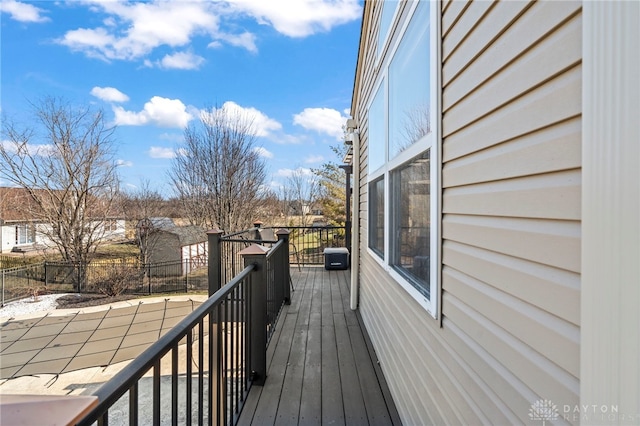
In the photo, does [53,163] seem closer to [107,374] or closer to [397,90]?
[107,374]

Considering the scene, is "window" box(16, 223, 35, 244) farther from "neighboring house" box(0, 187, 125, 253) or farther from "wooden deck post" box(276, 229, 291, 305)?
"wooden deck post" box(276, 229, 291, 305)

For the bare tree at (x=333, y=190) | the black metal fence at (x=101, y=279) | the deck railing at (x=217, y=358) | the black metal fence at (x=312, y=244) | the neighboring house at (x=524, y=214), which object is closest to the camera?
the neighboring house at (x=524, y=214)

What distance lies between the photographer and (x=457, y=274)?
1298mm

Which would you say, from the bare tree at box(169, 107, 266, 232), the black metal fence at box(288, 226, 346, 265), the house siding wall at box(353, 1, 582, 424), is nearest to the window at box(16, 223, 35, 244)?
the bare tree at box(169, 107, 266, 232)

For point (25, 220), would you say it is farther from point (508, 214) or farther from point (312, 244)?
point (508, 214)

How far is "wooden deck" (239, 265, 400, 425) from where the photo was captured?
2.07 meters

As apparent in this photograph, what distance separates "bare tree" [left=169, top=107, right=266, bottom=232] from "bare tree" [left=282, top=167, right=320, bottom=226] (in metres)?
4.31

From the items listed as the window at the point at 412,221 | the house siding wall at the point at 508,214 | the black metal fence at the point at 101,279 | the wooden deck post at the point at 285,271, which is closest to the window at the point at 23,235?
the black metal fence at the point at 101,279

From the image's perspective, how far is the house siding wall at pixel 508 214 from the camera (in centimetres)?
74

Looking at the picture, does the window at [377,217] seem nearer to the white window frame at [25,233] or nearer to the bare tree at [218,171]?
the bare tree at [218,171]

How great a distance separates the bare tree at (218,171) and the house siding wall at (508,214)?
11446mm

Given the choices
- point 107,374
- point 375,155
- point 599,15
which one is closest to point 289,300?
point 375,155

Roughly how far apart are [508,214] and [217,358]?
1546mm

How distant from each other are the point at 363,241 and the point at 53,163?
12.0 metres
